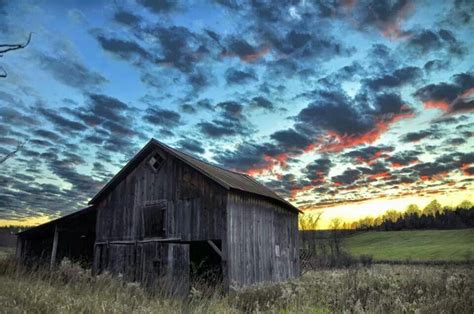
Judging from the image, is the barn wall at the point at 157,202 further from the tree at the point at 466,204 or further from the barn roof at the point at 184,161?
the tree at the point at 466,204

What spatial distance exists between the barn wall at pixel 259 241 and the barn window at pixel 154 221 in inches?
149

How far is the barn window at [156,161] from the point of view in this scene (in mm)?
21309

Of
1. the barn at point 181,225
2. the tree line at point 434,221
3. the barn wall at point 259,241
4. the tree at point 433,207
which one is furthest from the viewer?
the tree at point 433,207

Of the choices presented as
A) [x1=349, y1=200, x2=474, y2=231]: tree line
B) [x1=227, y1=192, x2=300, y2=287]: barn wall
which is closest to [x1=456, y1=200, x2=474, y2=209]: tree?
[x1=349, y1=200, x2=474, y2=231]: tree line

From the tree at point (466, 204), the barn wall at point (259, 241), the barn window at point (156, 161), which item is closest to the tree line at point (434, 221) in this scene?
the tree at point (466, 204)

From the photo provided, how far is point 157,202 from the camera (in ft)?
68.5

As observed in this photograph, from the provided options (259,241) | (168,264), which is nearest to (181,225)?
(168,264)

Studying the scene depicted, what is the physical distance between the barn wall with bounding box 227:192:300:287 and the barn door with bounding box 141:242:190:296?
215 cm

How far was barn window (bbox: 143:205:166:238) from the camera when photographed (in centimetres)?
2048

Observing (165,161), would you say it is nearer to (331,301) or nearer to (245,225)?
(245,225)

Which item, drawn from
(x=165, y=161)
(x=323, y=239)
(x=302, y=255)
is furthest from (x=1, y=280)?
(x=323, y=239)

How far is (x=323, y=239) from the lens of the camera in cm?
7144

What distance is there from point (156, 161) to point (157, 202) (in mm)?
2193

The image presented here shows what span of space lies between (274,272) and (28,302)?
17181 mm
